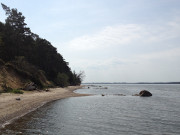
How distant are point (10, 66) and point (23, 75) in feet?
14.6

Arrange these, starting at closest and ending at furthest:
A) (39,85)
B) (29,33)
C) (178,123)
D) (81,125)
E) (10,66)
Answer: (81,125)
(178,123)
(10,66)
(39,85)
(29,33)

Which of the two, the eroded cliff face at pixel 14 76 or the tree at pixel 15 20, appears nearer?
the eroded cliff face at pixel 14 76

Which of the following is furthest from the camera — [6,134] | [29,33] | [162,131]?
[29,33]

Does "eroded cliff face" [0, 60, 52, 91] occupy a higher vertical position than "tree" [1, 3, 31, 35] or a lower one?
lower

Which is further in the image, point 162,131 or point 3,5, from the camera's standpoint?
Answer: point 3,5

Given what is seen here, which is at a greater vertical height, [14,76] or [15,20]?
[15,20]

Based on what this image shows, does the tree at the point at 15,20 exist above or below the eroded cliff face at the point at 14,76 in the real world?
above

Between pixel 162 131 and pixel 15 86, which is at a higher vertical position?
pixel 15 86

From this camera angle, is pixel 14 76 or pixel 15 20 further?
pixel 15 20

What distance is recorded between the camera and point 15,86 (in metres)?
45.4

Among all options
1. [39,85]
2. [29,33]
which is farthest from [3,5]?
[39,85]

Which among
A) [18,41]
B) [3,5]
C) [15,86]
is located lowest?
[15,86]

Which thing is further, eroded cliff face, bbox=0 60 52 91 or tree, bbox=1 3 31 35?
tree, bbox=1 3 31 35

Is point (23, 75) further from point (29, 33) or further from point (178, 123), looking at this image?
point (178, 123)
